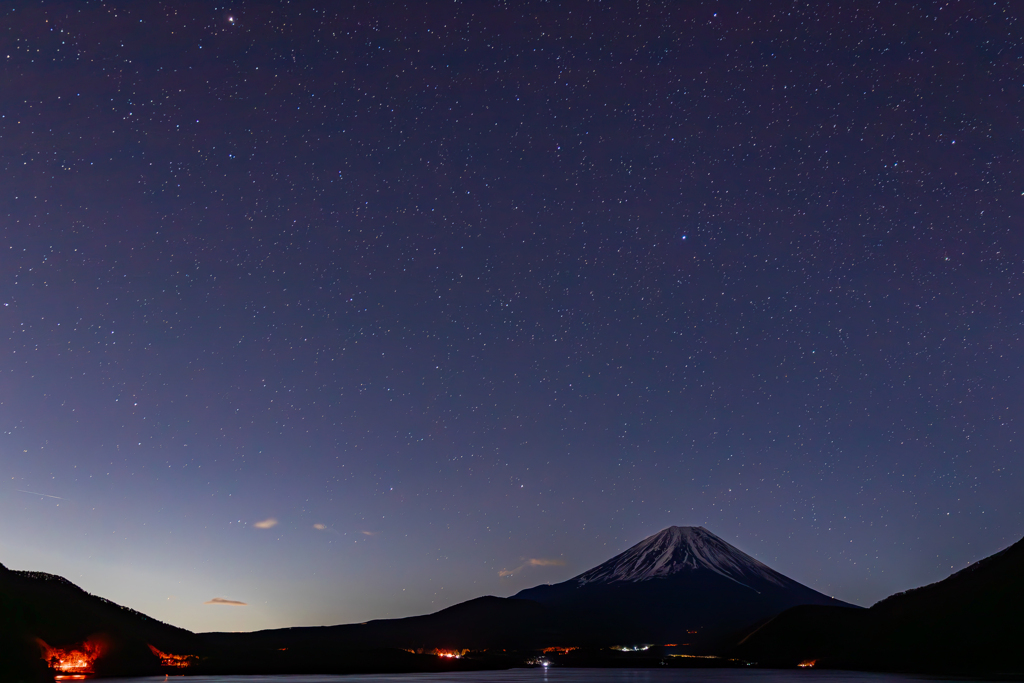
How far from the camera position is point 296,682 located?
15075 cm

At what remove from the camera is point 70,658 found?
190625 millimetres

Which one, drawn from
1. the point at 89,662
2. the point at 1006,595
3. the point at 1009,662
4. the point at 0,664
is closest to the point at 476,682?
the point at 0,664

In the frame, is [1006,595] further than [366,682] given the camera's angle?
Yes

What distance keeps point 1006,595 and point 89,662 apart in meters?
224

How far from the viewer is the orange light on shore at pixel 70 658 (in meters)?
179

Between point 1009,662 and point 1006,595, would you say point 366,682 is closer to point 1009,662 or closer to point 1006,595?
point 1009,662

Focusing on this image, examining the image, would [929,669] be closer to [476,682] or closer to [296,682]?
[476,682]

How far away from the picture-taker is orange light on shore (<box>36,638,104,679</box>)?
179000 mm

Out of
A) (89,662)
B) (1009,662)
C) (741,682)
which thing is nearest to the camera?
(741,682)

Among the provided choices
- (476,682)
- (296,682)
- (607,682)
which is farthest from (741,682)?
(296,682)

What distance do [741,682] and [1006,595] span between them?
10043 centimetres

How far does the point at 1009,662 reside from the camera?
181m

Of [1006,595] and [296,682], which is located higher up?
[1006,595]

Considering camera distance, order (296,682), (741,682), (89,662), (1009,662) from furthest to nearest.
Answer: (89,662), (1009,662), (296,682), (741,682)
